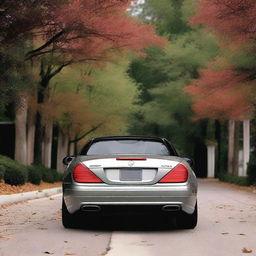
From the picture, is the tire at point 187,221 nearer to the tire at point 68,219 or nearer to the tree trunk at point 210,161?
the tire at point 68,219

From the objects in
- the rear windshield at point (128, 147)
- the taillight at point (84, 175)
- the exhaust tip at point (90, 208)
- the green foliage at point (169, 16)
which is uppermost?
the green foliage at point (169, 16)

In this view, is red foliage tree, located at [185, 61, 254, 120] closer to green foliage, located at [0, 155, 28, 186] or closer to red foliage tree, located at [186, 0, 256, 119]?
red foliage tree, located at [186, 0, 256, 119]

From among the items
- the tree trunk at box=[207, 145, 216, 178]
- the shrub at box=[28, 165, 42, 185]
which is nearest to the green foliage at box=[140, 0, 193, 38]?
the tree trunk at box=[207, 145, 216, 178]

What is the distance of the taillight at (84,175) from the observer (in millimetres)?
9656

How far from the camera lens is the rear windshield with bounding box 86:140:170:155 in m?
10.5

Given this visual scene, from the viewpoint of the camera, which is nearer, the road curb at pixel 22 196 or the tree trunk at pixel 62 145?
the road curb at pixel 22 196

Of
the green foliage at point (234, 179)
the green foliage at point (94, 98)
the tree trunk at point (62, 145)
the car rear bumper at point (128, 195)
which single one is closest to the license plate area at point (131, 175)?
the car rear bumper at point (128, 195)

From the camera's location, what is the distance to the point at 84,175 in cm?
971

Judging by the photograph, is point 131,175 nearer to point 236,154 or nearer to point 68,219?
point 68,219

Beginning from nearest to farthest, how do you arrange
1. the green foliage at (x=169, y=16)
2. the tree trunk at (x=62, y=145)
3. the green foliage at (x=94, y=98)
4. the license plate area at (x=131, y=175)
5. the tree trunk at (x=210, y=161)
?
1. the license plate area at (x=131, y=175)
2. the green foliage at (x=94, y=98)
3. the tree trunk at (x=62, y=145)
4. the tree trunk at (x=210, y=161)
5. the green foliage at (x=169, y=16)

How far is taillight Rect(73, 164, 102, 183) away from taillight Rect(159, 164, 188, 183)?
3.20 feet

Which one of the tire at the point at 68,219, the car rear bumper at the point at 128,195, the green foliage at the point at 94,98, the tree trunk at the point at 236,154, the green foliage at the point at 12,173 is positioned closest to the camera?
the car rear bumper at the point at 128,195

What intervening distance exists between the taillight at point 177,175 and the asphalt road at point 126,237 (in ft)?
2.63

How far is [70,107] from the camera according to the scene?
113ft
